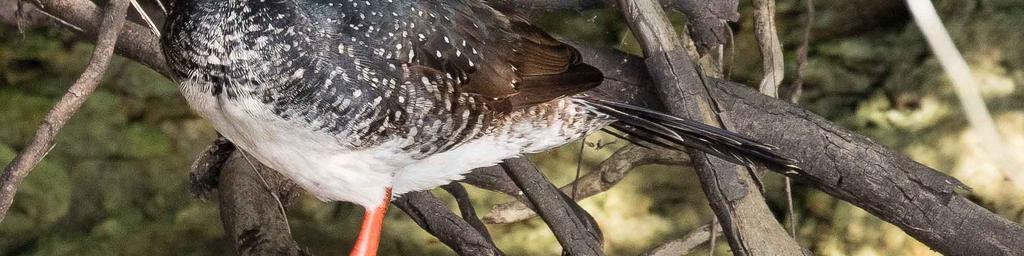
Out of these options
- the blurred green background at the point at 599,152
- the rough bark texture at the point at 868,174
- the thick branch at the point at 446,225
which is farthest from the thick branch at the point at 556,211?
the blurred green background at the point at 599,152

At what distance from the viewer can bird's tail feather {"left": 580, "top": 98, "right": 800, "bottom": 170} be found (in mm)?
1733

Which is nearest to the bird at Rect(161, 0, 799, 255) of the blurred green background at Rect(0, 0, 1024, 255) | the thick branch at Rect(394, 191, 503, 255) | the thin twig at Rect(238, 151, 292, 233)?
the thick branch at Rect(394, 191, 503, 255)

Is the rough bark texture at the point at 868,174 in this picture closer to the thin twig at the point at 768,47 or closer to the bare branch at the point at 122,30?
the thin twig at the point at 768,47

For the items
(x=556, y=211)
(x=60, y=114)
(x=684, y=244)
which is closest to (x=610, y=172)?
(x=684, y=244)

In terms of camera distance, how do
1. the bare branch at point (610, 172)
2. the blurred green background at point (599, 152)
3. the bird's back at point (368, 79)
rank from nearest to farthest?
the bird's back at point (368, 79), the bare branch at point (610, 172), the blurred green background at point (599, 152)

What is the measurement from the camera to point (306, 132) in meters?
1.46

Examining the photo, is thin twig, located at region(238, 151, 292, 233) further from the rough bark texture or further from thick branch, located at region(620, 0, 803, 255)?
thick branch, located at region(620, 0, 803, 255)

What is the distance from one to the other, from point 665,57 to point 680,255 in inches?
23.0

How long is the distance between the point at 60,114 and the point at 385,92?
397mm

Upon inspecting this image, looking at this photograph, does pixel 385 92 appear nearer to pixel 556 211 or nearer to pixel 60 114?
pixel 60 114

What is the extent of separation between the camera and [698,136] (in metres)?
1.75

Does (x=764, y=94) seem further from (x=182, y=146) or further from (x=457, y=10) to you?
(x=182, y=146)

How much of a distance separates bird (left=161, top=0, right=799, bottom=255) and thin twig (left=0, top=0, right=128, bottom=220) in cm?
7

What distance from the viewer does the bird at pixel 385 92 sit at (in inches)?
55.5
